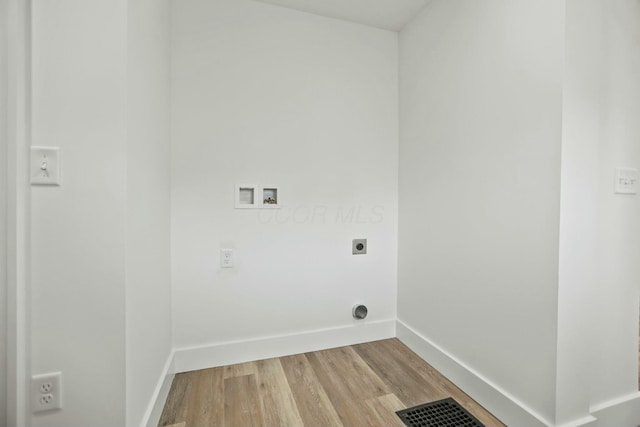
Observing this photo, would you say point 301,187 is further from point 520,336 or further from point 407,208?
point 520,336

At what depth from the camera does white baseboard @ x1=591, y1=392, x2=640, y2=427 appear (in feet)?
4.28

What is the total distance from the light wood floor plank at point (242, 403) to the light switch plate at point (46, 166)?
1293mm

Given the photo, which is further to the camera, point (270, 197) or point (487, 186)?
point (270, 197)

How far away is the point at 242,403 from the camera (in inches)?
58.9

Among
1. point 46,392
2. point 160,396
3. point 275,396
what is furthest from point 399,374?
point 46,392

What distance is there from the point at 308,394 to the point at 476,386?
93 centimetres

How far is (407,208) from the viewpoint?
2150 mm

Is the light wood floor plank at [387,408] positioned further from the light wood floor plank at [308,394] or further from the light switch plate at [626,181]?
the light switch plate at [626,181]

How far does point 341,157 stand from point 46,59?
158cm

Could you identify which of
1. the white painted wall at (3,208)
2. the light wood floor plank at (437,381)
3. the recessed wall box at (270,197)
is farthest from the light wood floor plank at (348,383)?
the white painted wall at (3,208)

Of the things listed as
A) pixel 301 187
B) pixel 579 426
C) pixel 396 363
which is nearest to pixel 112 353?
pixel 301 187

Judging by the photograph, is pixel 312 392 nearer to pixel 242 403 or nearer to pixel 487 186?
pixel 242 403

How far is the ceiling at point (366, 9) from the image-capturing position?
1.89 meters

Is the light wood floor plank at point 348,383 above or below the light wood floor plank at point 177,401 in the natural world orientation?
above
